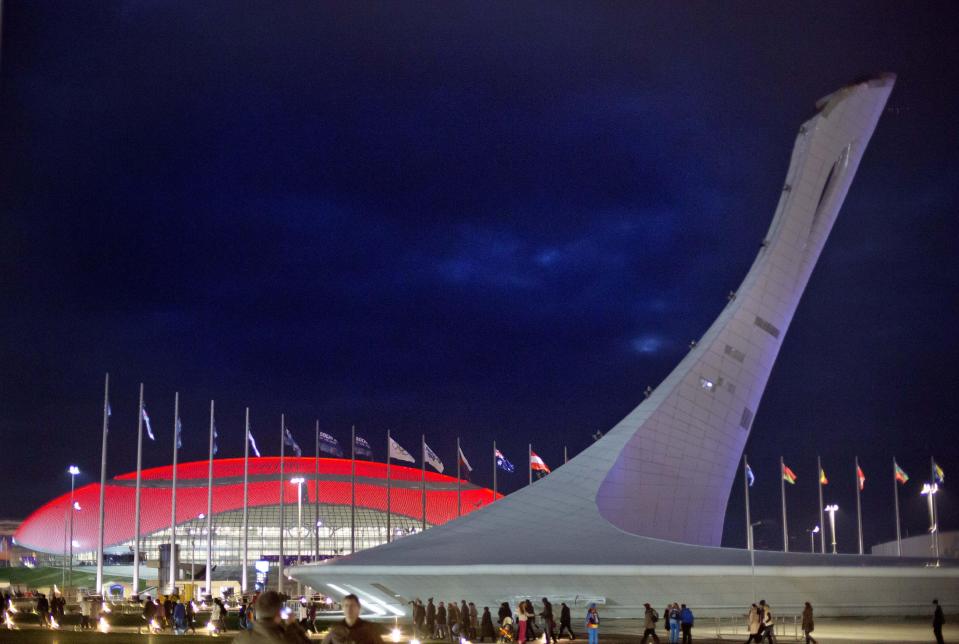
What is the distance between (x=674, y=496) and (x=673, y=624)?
1167 centimetres

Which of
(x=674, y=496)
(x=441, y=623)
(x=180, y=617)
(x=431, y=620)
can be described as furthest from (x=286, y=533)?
(x=441, y=623)

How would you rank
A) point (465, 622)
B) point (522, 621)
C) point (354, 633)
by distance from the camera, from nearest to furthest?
point (354, 633)
point (522, 621)
point (465, 622)

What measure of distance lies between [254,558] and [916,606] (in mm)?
52759

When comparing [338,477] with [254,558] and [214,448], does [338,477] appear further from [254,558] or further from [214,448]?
[214,448]

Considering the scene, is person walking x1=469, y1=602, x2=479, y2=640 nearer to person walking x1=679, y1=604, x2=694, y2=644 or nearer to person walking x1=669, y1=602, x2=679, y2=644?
person walking x1=669, y1=602, x2=679, y2=644

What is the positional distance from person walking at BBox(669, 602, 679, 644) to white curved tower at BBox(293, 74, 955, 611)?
304cm

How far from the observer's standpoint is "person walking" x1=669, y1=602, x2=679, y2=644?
21.6 metres

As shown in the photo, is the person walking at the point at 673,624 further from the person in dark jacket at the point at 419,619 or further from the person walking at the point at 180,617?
the person walking at the point at 180,617

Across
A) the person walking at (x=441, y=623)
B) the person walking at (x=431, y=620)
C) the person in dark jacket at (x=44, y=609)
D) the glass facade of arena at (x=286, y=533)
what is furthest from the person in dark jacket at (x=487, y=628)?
the glass facade of arena at (x=286, y=533)

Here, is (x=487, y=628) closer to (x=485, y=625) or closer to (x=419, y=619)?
(x=485, y=625)

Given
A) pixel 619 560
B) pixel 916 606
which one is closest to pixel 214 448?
pixel 619 560

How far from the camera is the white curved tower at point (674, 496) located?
25.4 metres

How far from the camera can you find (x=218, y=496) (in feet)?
224

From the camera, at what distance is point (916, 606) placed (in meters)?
25.1
